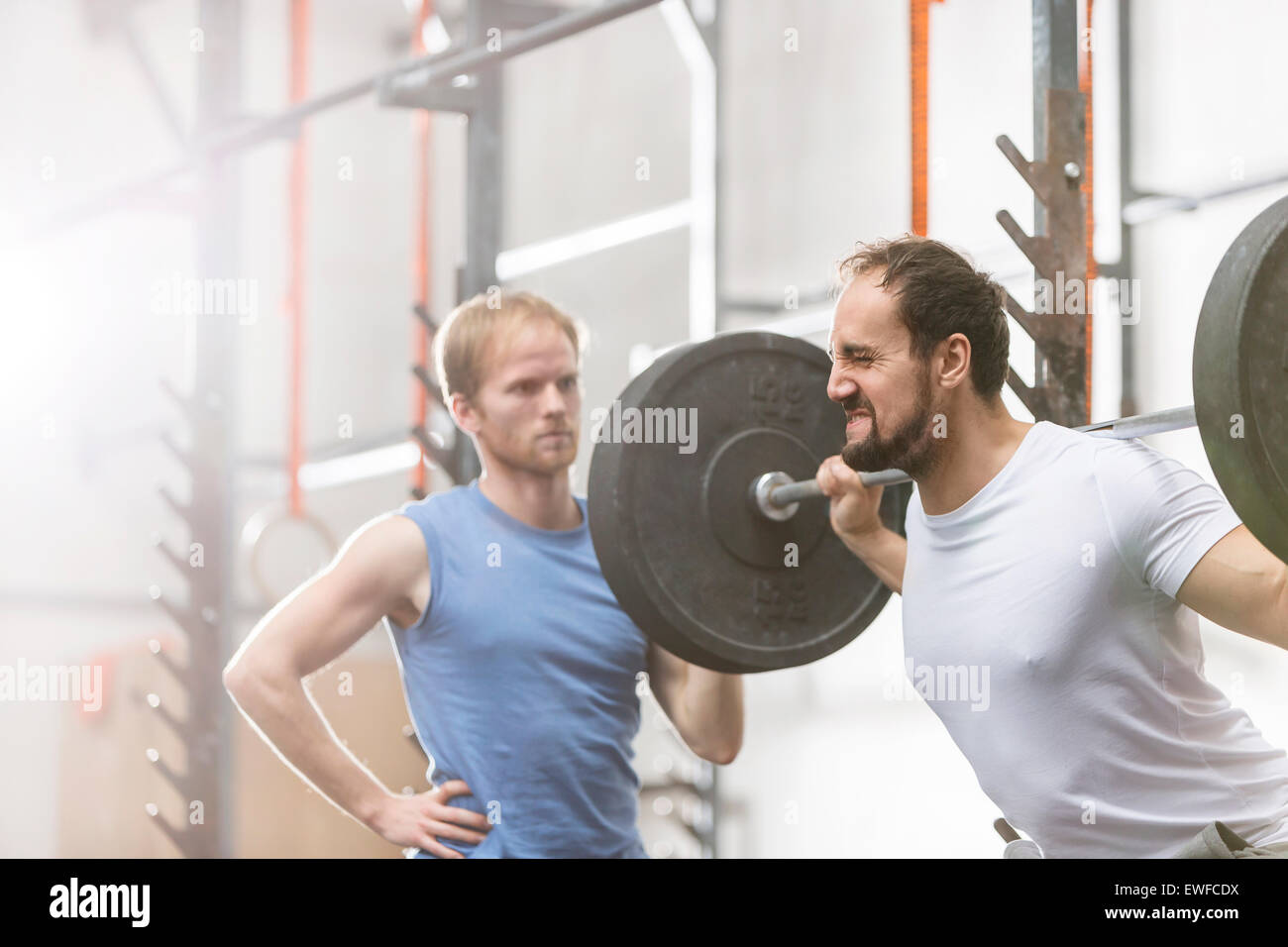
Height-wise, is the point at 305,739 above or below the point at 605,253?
below

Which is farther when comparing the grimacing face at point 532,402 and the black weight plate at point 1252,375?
the grimacing face at point 532,402

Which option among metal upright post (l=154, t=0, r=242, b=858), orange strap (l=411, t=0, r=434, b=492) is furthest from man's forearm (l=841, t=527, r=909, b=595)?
metal upright post (l=154, t=0, r=242, b=858)

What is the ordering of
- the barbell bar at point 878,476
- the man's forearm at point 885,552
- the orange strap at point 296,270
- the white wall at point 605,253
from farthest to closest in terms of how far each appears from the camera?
the white wall at point 605,253 → the orange strap at point 296,270 → the man's forearm at point 885,552 → the barbell bar at point 878,476

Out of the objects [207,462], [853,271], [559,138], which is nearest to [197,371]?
[207,462]

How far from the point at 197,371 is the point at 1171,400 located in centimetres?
274

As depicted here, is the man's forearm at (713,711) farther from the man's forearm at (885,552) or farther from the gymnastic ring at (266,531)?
the gymnastic ring at (266,531)

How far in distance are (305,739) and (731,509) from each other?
0.80 metres

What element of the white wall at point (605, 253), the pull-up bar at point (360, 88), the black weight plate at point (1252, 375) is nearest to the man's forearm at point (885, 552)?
the black weight plate at point (1252, 375)

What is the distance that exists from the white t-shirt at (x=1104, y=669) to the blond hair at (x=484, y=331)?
949mm

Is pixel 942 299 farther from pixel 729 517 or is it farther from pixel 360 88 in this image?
pixel 360 88

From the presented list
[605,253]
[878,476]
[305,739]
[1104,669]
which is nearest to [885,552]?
[878,476]

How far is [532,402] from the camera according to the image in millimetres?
2521

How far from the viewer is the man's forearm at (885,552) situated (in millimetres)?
2309

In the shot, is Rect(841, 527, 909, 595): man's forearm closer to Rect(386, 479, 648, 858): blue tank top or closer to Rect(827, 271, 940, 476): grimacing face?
Rect(827, 271, 940, 476): grimacing face
